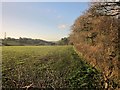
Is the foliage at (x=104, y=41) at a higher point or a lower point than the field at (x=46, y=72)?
higher

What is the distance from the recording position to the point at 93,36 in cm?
1619

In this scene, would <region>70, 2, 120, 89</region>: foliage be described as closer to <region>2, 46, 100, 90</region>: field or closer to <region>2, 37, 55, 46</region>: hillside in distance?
<region>2, 46, 100, 90</region>: field

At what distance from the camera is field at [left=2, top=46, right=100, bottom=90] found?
14.7 m

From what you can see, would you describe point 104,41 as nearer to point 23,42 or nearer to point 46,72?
point 46,72

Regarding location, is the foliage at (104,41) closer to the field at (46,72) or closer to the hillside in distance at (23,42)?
the field at (46,72)

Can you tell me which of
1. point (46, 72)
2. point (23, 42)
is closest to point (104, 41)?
point (46, 72)

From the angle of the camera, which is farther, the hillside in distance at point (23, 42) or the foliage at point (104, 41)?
the hillside in distance at point (23, 42)

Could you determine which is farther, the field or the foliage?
the field

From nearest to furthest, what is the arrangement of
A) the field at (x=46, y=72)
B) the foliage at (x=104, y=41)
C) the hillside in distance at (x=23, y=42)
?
the foliage at (x=104, y=41)
the field at (x=46, y=72)
the hillside in distance at (x=23, y=42)

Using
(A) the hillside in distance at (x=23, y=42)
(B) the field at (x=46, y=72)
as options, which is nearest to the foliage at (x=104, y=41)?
(B) the field at (x=46, y=72)

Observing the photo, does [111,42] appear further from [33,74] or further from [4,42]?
[4,42]

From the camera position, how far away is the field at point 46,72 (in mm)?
14734

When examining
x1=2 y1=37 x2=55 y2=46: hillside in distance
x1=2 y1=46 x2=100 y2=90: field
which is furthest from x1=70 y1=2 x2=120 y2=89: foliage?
x1=2 y1=37 x2=55 y2=46: hillside in distance

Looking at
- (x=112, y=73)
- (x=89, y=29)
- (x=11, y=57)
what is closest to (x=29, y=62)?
(x=11, y=57)
